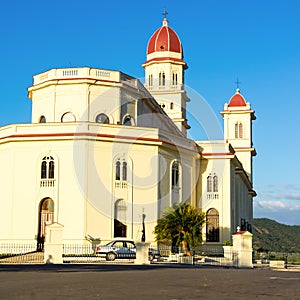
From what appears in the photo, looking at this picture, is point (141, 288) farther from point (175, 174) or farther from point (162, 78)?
point (162, 78)

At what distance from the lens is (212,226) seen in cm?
5084

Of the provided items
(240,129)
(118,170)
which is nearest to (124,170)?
(118,170)

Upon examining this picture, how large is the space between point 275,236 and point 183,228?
84.3 m

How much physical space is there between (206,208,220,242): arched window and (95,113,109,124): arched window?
11838 mm

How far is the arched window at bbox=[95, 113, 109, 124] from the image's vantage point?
45.1 m

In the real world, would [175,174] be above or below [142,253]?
above

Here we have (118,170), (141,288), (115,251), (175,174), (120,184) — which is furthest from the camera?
(175,174)

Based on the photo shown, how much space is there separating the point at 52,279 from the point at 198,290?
4.91 m

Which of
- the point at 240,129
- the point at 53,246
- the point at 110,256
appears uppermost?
the point at 240,129

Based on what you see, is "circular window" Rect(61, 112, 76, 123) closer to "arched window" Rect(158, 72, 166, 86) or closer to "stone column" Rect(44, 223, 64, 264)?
"stone column" Rect(44, 223, 64, 264)

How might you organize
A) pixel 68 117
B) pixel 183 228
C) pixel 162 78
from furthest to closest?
pixel 162 78
pixel 68 117
pixel 183 228

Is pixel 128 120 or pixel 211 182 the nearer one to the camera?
pixel 128 120

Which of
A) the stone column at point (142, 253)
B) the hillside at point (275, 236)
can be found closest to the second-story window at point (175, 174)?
the stone column at point (142, 253)

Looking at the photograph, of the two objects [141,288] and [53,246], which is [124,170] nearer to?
[53,246]
